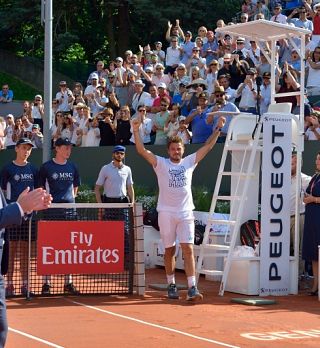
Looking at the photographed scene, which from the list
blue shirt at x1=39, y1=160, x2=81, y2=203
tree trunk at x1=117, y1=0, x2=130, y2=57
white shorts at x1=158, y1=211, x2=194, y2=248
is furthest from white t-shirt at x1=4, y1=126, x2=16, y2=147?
tree trunk at x1=117, y1=0, x2=130, y2=57

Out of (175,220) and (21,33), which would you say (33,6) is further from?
(175,220)

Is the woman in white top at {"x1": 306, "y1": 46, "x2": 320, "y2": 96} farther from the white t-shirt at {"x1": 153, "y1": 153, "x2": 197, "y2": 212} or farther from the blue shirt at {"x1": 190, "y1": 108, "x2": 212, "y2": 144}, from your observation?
the white t-shirt at {"x1": 153, "y1": 153, "x2": 197, "y2": 212}

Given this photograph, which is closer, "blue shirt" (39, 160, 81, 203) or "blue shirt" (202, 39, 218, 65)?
"blue shirt" (39, 160, 81, 203)

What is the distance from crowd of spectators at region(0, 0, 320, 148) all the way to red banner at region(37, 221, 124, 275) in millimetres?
5089

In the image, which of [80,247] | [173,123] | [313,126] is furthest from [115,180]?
[173,123]

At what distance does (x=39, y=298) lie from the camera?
12430mm

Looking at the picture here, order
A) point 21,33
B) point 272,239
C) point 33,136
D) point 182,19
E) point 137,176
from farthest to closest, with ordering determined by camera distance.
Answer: point 21,33 → point 182,19 → point 33,136 → point 137,176 → point 272,239

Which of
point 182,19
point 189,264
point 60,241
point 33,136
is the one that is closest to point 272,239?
point 189,264

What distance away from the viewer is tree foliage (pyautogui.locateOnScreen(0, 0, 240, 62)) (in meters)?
34.7

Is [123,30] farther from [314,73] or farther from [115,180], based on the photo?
[115,180]

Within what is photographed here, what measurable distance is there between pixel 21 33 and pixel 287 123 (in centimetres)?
2847

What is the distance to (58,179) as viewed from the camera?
1279 centimetres

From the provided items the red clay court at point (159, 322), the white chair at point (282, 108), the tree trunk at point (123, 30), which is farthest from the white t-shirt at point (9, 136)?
the tree trunk at point (123, 30)

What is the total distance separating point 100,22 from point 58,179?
1072 inches
